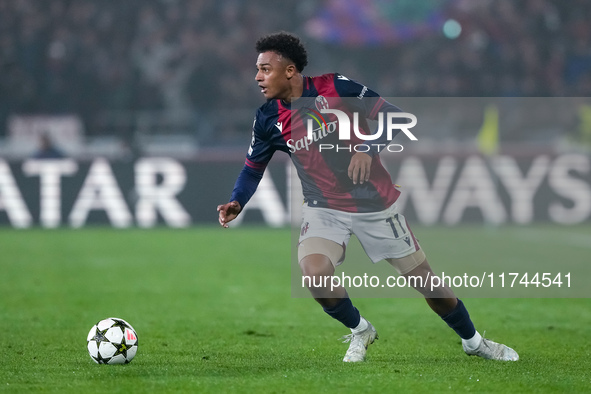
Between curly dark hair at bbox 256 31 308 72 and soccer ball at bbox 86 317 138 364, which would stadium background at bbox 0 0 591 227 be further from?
soccer ball at bbox 86 317 138 364

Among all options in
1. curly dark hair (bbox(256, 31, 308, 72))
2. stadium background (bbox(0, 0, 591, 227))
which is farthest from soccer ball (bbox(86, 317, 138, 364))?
stadium background (bbox(0, 0, 591, 227))

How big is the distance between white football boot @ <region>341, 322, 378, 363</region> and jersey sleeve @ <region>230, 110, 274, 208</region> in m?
1.17

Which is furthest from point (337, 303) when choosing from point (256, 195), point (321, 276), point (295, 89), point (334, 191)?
point (256, 195)

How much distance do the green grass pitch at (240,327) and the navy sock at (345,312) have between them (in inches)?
11.5

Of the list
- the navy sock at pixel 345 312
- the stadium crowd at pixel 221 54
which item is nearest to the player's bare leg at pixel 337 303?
the navy sock at pixel 345 312

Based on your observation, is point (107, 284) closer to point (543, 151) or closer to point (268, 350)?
point (268, 350)

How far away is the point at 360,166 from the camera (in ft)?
18.3

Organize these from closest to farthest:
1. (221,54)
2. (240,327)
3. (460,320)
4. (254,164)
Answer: (460,320)
(254,164)
(240,327)
(221,54)

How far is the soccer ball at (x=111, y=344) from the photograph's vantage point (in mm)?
5656

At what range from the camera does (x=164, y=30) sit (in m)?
24.3

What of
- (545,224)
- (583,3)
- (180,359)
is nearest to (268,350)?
(180,359)

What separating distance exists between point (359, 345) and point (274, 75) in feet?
6.14

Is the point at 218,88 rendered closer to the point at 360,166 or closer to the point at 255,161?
the point at 255,161

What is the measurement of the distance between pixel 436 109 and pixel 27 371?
1641 cm
